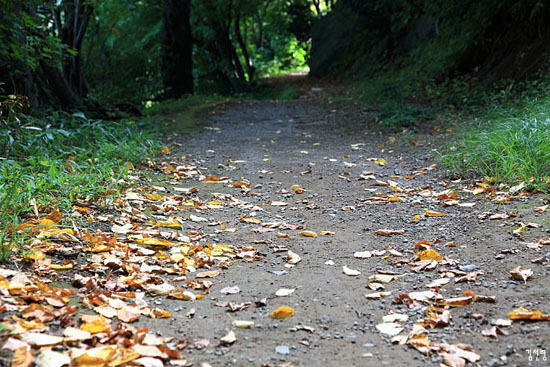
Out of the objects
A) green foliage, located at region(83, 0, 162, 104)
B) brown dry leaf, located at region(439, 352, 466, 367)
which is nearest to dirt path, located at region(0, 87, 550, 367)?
brown dry leaf, located at region(439, 352, 466, 367)

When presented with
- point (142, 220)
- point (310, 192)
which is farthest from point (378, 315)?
point (310, 192)

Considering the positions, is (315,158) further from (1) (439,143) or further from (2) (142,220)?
(2) (142,220)

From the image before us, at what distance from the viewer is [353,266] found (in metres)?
2.56

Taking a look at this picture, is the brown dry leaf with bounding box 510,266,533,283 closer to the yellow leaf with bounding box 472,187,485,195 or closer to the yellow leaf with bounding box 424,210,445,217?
the yellow leaf with bounding box 424,210,445,217

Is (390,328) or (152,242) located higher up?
(152,242)

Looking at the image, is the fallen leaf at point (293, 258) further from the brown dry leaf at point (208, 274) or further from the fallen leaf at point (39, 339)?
the fallen leaf at point (39, 339)

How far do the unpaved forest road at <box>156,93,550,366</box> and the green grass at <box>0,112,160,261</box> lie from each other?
0.72 m

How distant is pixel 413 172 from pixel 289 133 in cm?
270

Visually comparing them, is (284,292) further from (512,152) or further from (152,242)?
(512,152)

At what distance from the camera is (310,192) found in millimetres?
4012

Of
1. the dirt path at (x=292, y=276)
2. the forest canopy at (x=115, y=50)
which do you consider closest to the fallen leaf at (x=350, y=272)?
the dirt path at (x=292, y=276)

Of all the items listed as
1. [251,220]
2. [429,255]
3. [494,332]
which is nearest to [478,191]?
[429,255]

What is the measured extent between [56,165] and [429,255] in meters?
2.74

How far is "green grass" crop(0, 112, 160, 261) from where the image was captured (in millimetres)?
2709
